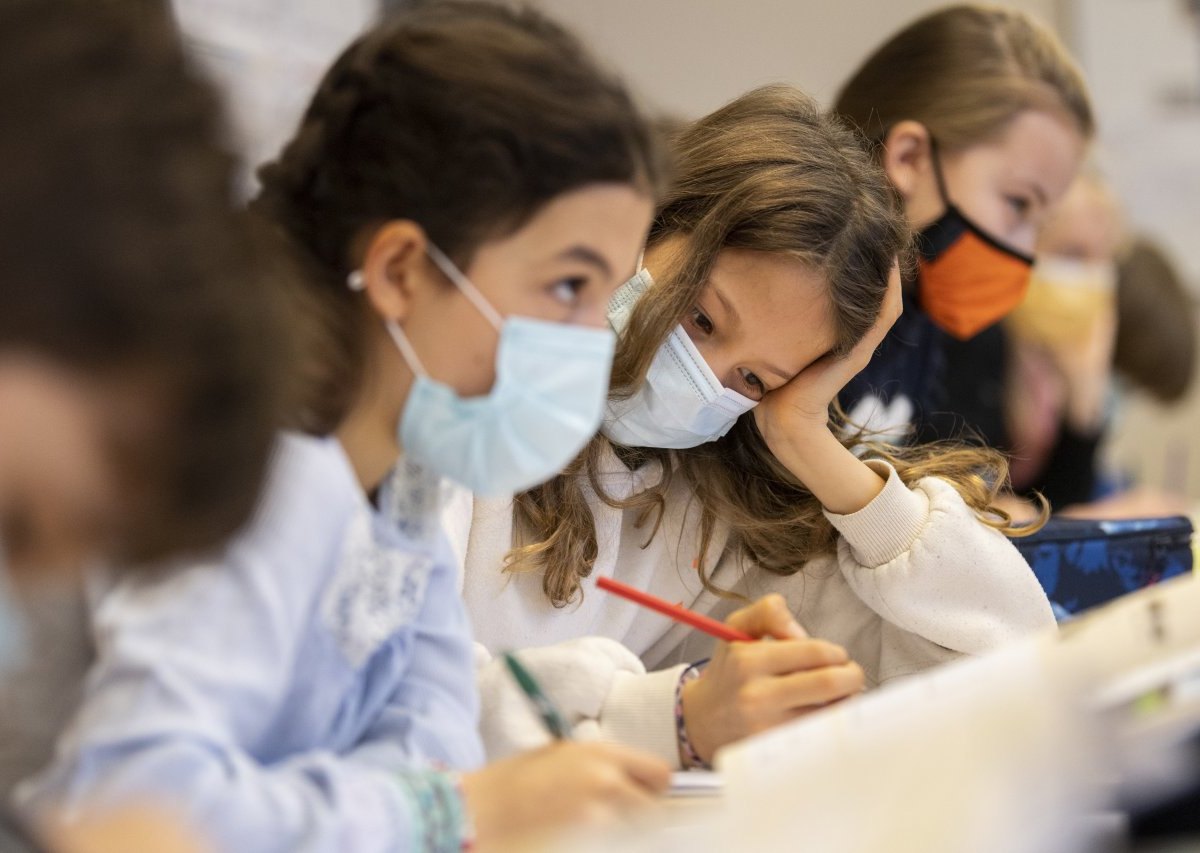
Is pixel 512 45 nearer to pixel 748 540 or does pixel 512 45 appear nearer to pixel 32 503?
pixel 32 503

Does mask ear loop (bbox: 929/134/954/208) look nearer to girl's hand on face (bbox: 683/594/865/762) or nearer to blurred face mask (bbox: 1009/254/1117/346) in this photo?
girl's hand on face (bbox: 683/594/865/762)

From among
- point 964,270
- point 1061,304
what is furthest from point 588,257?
point 1061,304

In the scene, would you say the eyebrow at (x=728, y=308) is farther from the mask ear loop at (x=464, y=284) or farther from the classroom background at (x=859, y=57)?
the classroom background at (x=859, y=57)

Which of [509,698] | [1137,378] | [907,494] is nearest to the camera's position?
[509,698]

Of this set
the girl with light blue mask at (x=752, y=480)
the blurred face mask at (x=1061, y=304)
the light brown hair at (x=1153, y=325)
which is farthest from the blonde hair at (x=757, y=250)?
the light brown hair at (x=1153, y=325)

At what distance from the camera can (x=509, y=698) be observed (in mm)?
1033

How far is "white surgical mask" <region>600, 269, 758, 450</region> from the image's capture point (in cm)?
120

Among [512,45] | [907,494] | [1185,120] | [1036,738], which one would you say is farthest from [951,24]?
[1185,120]

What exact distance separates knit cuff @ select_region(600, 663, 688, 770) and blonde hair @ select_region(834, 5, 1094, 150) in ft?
3.05

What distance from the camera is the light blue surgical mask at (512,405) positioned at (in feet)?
2.76

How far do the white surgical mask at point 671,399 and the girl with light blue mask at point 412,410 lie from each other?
1.03 ft

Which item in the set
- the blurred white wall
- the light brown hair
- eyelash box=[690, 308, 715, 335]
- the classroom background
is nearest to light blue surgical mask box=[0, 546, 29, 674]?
eyelash box=[690, 308, 715, 335]

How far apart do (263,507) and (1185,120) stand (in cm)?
330

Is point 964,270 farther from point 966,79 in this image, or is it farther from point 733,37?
point 733,37
